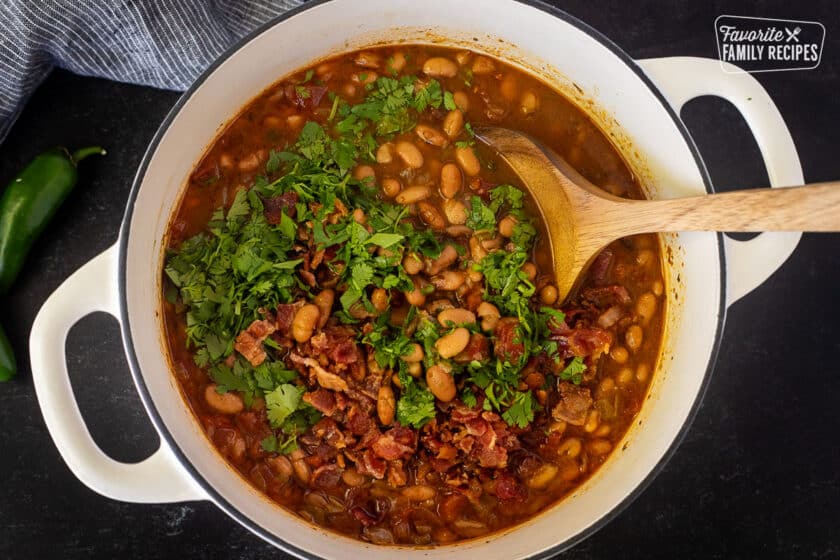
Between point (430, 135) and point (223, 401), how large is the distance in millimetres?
1200

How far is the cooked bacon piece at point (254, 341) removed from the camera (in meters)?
2.53

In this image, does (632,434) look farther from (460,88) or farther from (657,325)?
(460,88)

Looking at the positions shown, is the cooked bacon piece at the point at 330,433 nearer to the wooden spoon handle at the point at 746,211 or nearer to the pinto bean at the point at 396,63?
the wooden spoon handle at the point at 746,211

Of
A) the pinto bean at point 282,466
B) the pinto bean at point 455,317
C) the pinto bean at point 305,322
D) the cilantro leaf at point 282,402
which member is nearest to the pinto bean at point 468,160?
the pinto bean at point 455,317

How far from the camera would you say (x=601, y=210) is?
2557 millimetres

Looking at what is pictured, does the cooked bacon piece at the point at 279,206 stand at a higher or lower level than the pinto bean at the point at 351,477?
higher

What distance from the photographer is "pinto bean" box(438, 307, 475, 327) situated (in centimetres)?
258

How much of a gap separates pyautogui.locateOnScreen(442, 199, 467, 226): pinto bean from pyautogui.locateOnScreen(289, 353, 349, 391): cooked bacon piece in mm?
698

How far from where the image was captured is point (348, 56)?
2807mm

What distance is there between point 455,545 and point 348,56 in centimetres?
185

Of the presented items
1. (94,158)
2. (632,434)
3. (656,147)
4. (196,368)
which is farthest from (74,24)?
(632,434)

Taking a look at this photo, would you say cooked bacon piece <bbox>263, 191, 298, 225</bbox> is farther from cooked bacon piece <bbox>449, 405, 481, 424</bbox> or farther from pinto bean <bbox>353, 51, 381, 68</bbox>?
cooked bacon piece <bbox>449, 405, 481, 424</bbox>

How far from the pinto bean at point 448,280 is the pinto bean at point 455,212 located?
0.19 metres

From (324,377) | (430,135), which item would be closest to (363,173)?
(430,135)
